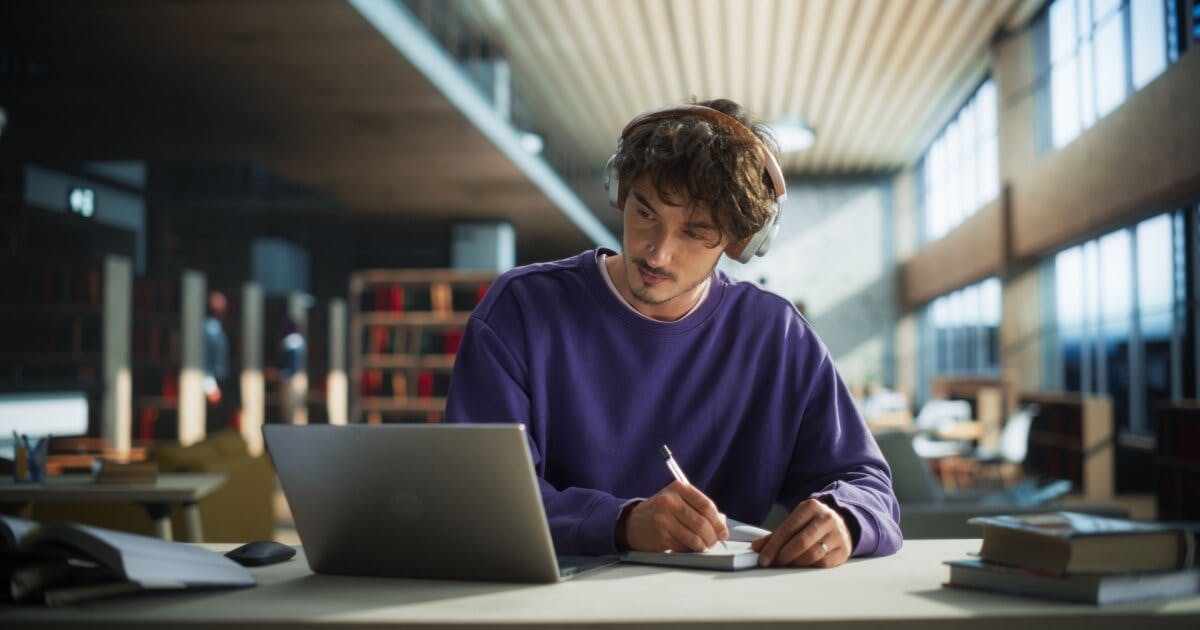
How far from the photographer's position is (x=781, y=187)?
1562mm

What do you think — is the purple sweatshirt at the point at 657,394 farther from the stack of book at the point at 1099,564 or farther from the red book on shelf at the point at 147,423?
the red book on shelf at the point at 147,423

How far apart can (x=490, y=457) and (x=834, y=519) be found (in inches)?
17.7

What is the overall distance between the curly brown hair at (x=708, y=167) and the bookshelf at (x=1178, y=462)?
6509mm

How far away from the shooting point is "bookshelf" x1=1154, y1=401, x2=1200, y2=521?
273 inches

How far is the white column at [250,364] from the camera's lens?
9.84 metres

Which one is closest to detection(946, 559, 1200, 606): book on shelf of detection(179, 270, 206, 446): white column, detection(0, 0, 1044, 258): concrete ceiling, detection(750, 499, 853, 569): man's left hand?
detection(750, 499, 853, 569): man's left hand

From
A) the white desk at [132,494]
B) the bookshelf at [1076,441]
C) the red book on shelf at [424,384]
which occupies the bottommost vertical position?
the bookshelf at [1076,441]

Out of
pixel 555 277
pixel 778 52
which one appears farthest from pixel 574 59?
pixel 555 277

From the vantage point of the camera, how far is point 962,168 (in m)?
13.8

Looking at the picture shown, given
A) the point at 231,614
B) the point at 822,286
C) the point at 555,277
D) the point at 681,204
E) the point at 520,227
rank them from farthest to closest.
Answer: the point at 822,286
the point at 520,227
the point at 555,277
the point at 681,204
the point at 231,614

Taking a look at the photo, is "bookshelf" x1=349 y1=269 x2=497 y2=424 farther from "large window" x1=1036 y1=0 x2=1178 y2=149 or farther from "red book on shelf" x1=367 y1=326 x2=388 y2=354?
"large window" x1=1036 y1=0 x2=1178 y2=149

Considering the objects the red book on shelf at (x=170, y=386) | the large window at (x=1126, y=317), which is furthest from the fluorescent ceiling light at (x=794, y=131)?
the red book on shelf at (x=170, y=386)

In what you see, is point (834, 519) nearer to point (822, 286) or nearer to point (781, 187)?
point (781, 187)

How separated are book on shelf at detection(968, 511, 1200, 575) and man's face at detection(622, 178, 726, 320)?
0.60 m
